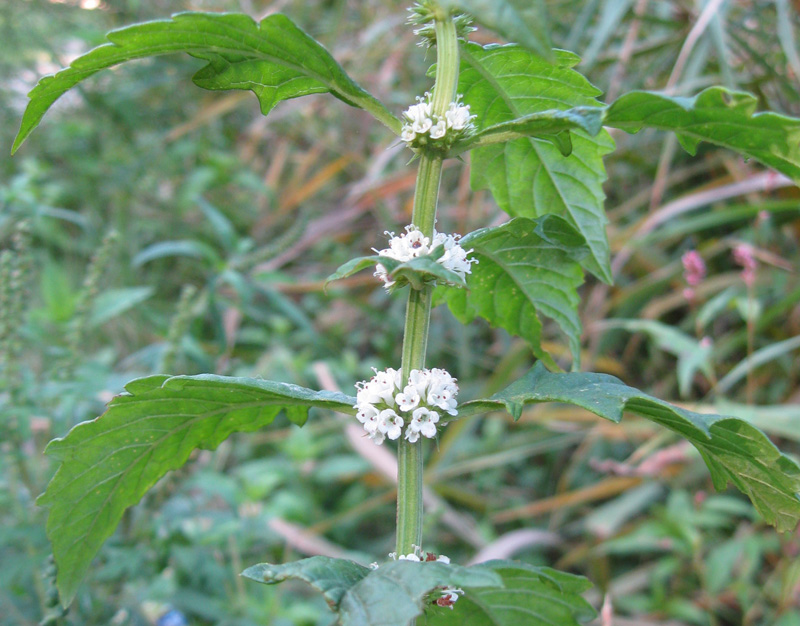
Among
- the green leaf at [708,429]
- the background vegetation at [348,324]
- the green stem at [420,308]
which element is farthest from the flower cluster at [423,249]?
the background vegetation at [348,324]

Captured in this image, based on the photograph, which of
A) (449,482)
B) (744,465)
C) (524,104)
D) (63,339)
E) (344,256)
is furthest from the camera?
(344,256)

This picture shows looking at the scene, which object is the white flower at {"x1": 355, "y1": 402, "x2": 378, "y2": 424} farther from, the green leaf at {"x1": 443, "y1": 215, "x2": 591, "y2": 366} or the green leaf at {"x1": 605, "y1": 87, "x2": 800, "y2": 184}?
the green leaf at {"x1": 605, "y1": 87, "x2": 800, "y2": 184}

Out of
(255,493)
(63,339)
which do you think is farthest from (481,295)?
(63,339)

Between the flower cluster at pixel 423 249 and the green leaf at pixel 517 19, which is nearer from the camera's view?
the green leaf at pixel 517 19

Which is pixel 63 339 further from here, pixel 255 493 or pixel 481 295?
pixel 481 295

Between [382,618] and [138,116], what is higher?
[138,116]

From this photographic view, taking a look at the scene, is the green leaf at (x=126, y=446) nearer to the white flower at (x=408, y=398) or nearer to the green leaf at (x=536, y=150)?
the white flower at (x=408, y=398)

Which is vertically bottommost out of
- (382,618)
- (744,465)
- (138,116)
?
(382,618)
